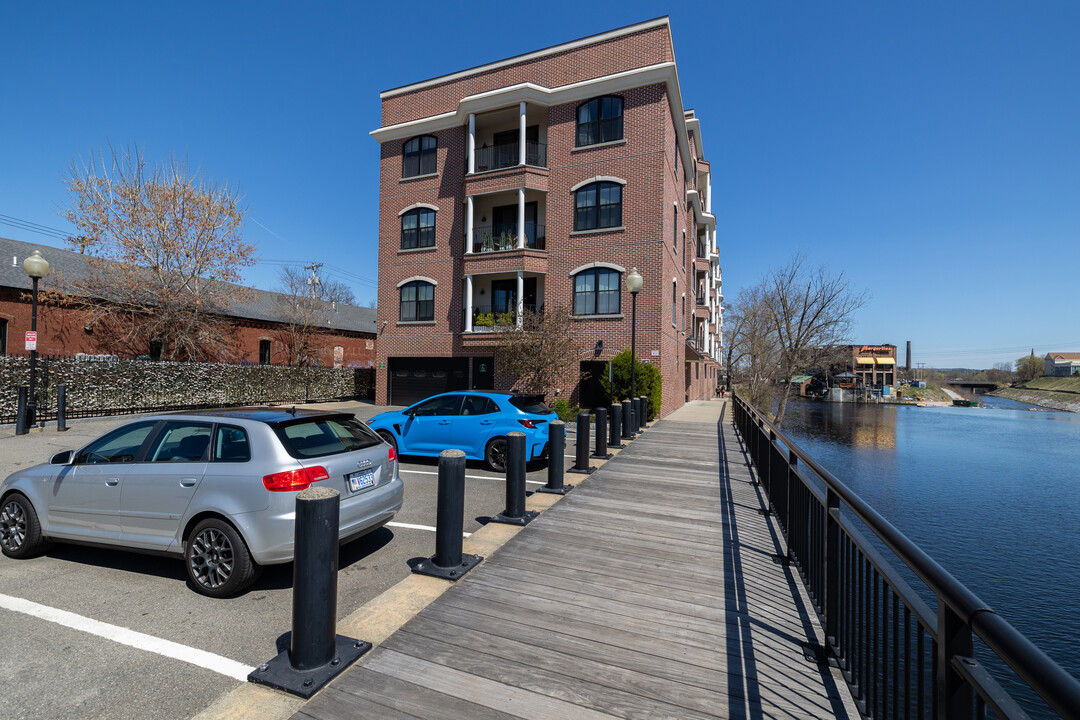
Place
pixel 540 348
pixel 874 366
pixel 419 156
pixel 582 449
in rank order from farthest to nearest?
pixel 874 366, pixel 419 156, pixel 540 348, pixel 582 449

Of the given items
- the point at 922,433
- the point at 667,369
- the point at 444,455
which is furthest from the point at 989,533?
the point at 922,433

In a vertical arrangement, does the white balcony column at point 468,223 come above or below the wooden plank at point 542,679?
above

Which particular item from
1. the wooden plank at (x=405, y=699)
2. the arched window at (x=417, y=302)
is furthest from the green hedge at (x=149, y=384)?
the wooden plank at (x=405, y=699)

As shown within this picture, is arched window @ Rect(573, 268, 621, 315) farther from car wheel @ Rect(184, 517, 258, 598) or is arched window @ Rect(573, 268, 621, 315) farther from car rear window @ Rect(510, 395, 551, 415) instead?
car wheel @ Rect(184, 517, 258, 598)

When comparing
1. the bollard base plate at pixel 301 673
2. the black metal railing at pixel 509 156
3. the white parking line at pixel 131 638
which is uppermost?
the black metal railing at pixel 509 156

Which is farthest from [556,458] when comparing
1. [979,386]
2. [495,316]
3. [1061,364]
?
[979,386]

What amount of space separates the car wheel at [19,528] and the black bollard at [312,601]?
3.85 metres

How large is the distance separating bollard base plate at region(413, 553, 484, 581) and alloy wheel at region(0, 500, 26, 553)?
4132 mm

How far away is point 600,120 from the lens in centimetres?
2073

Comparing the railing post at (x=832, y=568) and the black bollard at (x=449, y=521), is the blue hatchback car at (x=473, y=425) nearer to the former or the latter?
the black bollard at (x=449, y=521)

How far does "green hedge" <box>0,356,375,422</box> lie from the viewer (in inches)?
621

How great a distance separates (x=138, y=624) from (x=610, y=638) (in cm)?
355

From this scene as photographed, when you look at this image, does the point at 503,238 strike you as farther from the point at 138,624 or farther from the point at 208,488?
the point at 138,624

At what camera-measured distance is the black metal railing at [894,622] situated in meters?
1.30
